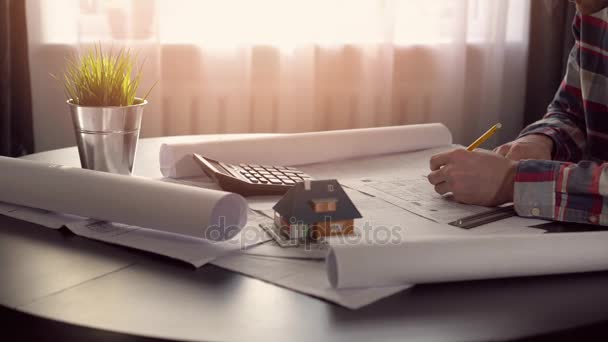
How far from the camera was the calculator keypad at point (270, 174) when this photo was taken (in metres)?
1.09

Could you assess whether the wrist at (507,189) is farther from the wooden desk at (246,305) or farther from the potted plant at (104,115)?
the potted plant at (104,115)

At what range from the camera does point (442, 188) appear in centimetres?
109

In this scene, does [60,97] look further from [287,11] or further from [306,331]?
[306,331]

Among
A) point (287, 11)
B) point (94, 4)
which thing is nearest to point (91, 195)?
point (94, 4)

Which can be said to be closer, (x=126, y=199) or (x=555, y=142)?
(x=126, y=199)

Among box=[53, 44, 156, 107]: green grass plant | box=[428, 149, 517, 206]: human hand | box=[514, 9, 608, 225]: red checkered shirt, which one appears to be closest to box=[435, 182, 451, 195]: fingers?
box=[428, 149, 517, 206]: human hand

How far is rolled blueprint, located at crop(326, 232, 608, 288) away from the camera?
2.36ft

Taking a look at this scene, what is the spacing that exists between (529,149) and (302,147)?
15.6 inches

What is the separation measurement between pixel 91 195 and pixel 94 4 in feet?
5.24

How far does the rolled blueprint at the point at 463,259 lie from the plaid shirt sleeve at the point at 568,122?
61 centimetres

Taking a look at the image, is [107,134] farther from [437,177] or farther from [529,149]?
[529,149]

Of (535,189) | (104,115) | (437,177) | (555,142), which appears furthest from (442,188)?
(104,115)

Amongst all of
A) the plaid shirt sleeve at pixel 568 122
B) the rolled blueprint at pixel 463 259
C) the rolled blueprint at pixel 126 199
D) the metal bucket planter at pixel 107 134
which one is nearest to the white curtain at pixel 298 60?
the plaid shirt sleeve at pixel 568 122

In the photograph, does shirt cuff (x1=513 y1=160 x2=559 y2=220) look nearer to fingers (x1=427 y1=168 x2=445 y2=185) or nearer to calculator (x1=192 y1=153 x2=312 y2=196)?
fingers (x1=427 y1=168 x2=445 y2=185)
